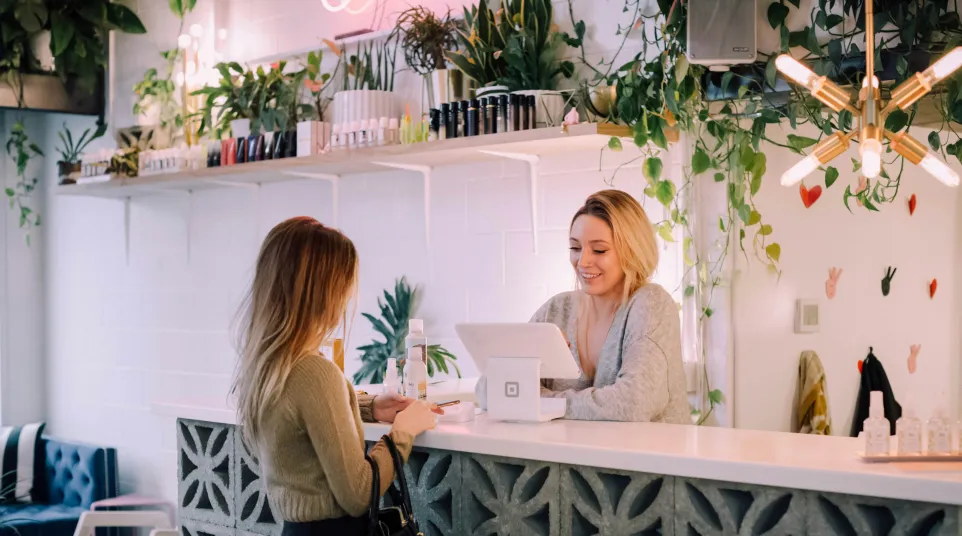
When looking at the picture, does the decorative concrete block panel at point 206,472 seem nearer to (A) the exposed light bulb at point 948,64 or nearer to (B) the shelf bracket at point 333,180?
(B) the shelf bracket at point 333,180

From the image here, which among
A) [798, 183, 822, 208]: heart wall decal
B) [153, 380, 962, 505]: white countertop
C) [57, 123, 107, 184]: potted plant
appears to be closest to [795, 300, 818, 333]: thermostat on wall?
[798, 183, 822, 208]: heart wall decal

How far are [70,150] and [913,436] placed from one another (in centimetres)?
478

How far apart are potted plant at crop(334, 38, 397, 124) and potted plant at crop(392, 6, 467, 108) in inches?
6.5

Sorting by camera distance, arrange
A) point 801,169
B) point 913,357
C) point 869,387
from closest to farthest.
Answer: point 801,169
point 869,387
point 913,357

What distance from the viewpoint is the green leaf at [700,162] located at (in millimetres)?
3303

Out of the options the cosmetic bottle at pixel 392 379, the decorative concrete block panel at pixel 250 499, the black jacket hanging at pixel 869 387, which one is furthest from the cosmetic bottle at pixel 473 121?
the black jacket hanging at pixel 869 387

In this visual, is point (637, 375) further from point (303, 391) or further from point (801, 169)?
point (303, 391)

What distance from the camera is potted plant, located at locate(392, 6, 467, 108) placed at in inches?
153

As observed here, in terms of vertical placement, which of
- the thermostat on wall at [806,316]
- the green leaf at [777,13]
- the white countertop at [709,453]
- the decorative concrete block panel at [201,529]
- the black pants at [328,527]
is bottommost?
the decorative concrete block panel at [201,529]

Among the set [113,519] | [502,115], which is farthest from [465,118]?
[113,519]

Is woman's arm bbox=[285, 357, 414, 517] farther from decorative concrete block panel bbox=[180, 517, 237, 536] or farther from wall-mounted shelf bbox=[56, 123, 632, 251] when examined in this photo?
wall-mounted shelf bbox=[56, 123, 632, 251]

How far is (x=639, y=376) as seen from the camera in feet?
8.70

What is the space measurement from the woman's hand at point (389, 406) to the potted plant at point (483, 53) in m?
1.41

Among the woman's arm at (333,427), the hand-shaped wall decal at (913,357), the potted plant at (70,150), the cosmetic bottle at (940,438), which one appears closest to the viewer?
the cosmetic bottle at (940,438)
